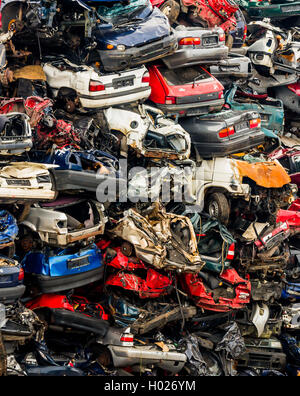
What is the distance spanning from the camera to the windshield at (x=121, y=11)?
17.1 metres

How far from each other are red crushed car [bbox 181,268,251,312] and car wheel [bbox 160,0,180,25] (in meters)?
6.49

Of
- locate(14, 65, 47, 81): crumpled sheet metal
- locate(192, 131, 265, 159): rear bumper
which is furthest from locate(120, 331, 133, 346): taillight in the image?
locate(14, 65, 47, 81): crumpled sheet metal

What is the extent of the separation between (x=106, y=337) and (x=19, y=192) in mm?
3349

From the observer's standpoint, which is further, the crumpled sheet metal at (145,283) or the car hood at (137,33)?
the car hood at (137,33)

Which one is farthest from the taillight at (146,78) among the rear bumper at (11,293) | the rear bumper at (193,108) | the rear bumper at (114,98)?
the rear bumper at (11,293)

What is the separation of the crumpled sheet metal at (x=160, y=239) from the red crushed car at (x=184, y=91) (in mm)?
3050

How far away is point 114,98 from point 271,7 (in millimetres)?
8559

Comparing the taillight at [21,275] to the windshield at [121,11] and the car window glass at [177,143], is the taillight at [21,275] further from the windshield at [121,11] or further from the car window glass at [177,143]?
the windshield at [121,11]

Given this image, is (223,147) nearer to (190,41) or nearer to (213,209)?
(213,209)

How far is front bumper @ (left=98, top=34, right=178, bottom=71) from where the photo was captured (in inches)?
654

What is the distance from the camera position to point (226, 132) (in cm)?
1727

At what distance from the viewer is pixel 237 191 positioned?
55.1 feet

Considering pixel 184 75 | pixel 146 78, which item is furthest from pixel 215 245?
pixel 184 75
